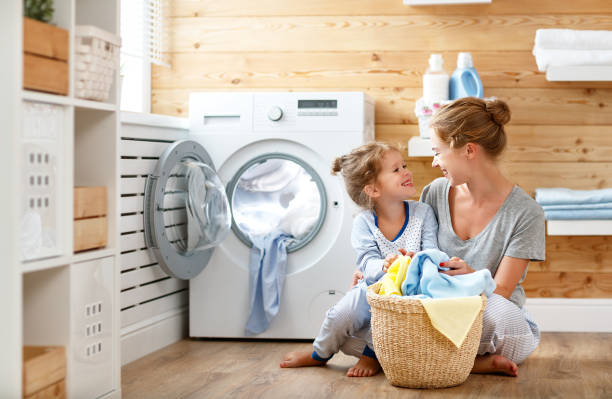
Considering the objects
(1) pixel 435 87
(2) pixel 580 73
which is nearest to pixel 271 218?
(1) pixel 435 87

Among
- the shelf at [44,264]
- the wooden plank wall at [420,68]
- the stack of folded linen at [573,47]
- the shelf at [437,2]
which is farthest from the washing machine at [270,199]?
the shelf at [44,264]

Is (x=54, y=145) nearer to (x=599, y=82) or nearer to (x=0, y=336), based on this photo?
(x=0, y=336)

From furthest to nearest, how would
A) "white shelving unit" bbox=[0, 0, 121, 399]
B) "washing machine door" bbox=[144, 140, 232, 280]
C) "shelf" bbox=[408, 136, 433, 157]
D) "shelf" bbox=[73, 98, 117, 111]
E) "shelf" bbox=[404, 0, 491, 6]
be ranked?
"shelf" bbox=[404, 0, 491, 6]
"shelf" bbox=[408, 136, 433, 157]
"washing machine door" bbox=[144, 140, 232, 280]
"shelf" bbox=[73, 98, 117, 111]
"white shelving unit" bbox=[0, 0, 121, 399]

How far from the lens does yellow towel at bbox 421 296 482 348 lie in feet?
6.24

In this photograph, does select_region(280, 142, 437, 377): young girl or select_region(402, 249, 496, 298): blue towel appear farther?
select_region(280, 142, 437, 377): young girl

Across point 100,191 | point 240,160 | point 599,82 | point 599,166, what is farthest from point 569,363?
point 100,191

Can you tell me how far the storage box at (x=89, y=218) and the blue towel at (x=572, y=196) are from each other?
1.69 meters

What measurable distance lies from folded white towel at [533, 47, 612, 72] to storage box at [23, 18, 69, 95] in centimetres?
184

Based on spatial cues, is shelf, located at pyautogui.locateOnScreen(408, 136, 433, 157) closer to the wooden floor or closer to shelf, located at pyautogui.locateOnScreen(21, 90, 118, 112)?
the wooden floor

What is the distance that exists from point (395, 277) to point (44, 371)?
0.96m

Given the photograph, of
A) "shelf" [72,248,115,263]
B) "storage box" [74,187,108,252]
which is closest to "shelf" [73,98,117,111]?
"storage box" [74,187,108,252]

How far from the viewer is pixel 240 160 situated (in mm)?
2826

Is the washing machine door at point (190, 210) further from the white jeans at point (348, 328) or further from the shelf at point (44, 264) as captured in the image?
the shelf at point (44, 264)

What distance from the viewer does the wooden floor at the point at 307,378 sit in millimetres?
2008
